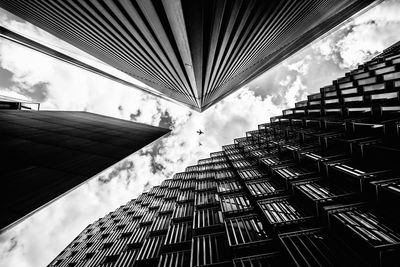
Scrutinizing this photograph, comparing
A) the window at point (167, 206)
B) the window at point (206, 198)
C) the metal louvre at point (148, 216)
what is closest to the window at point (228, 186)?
the window at point (206, 198)

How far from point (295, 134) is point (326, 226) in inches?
754

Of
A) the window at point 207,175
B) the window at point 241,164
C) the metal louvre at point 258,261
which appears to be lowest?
the metal louvre at point 258,261

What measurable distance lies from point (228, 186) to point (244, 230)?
39.0 ft

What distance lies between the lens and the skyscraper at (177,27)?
12492 millimetres

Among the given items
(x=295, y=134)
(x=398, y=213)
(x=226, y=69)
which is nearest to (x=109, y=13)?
(x=226, y=69)

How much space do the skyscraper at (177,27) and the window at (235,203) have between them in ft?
57.0

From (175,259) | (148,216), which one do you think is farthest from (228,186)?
(148,216)

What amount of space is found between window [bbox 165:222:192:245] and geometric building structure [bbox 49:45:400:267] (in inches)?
5.8

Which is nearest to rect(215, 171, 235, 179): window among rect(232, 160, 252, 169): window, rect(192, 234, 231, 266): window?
rect(232, 160, 252, 169): window

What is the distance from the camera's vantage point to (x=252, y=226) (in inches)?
830

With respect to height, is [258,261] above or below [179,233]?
above

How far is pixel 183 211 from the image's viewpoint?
111ft

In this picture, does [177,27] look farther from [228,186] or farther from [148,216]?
[148,216]

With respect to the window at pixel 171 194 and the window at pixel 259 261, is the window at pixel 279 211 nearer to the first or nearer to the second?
the window at pixel 259 261
